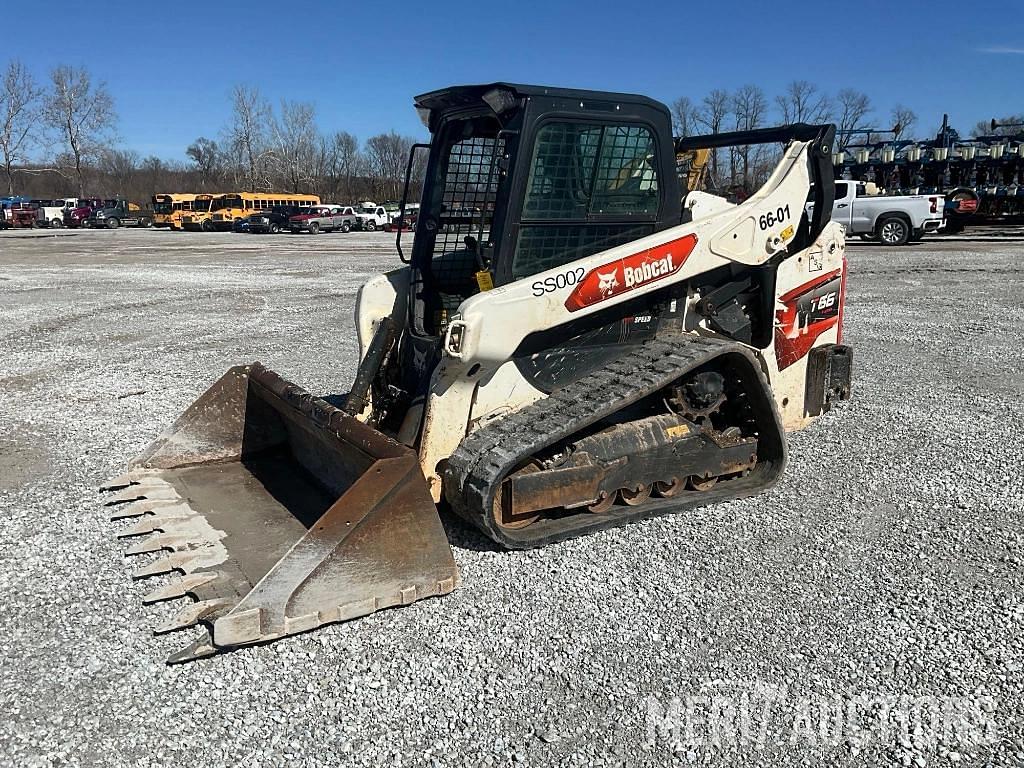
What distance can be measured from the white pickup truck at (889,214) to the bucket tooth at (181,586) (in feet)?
72.5

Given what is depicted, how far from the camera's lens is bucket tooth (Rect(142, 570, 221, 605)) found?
3674mm

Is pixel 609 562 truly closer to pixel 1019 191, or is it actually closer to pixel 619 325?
pixel 619 325

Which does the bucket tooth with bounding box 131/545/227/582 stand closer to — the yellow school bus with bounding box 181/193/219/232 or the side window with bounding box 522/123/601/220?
the side window with bounding box 522/123/601/220

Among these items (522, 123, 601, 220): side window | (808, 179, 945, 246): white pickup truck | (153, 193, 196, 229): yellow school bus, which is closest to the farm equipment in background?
(808, 179, 945, 246): white pickup truck

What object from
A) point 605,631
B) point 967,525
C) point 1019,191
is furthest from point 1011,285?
point 1019,191

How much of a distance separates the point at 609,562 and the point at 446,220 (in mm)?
2197

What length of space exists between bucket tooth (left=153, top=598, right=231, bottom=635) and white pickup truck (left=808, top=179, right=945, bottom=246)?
73.1ft

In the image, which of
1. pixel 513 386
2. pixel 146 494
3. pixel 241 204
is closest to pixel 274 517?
pixel 146 494

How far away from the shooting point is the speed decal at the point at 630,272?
4.20m

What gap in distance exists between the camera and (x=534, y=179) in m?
4.25

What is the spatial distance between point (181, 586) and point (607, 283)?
2406 millimetres

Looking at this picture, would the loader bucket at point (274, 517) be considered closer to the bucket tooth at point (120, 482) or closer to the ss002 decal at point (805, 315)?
the bucket tooth at point (120, 482)

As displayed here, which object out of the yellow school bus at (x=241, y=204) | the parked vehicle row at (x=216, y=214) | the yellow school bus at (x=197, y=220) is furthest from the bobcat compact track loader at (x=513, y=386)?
the yellow school bus at (x=197, y=220)

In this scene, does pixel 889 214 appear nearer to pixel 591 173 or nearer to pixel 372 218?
pixel 591 173
